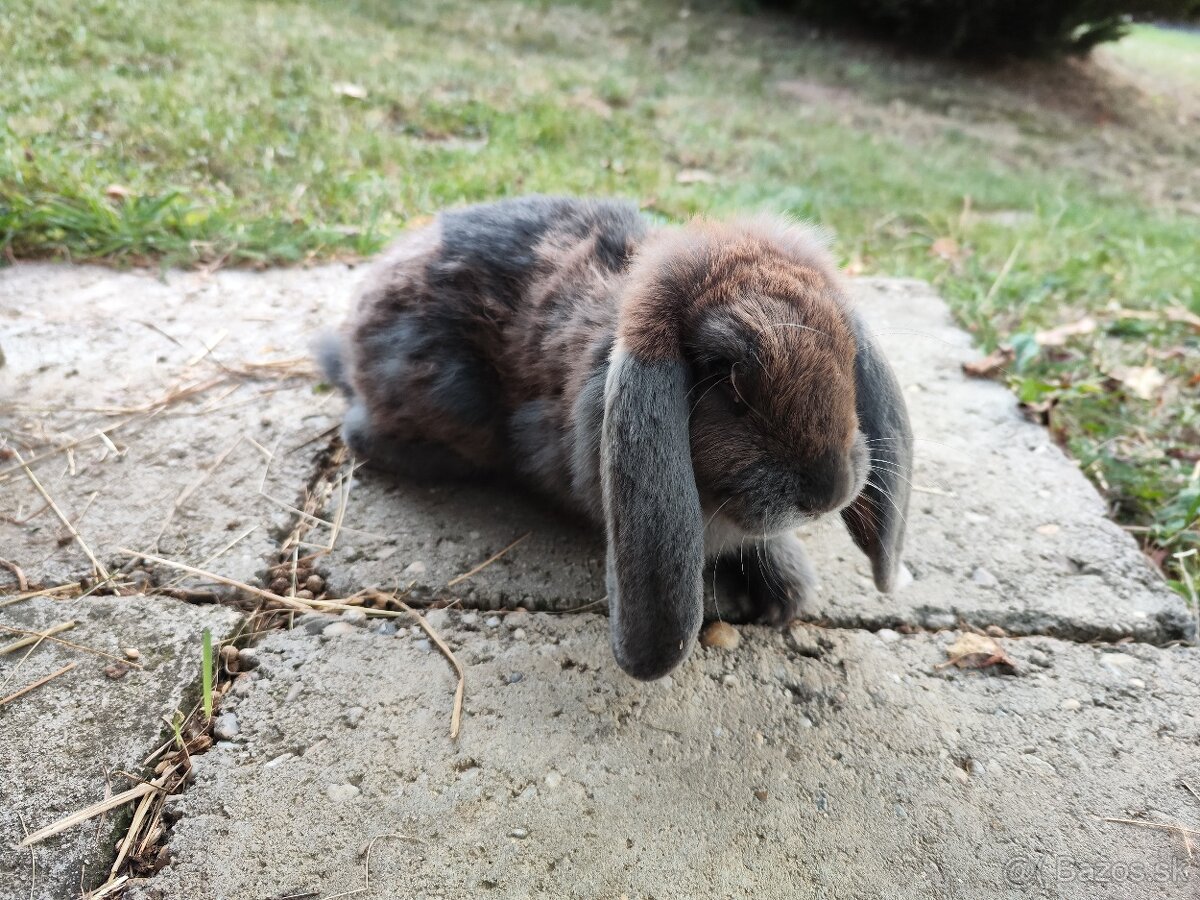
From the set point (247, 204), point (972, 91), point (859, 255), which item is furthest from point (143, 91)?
point (972, 91)

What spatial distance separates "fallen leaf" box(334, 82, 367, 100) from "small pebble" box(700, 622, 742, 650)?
174 inches

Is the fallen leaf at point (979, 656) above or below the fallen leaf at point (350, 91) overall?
above

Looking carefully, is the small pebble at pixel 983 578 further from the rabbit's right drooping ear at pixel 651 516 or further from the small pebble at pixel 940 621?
the rabbit's right drooping ear at pixel 651 516

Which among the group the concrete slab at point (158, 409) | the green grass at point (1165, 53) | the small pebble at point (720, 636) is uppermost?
the small pebble at point (720, 636)

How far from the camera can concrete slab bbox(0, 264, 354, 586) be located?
7.29 ft

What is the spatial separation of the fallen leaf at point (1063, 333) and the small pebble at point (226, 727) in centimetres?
300

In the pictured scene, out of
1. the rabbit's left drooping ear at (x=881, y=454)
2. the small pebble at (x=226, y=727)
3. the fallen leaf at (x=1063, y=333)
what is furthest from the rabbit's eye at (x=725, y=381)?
the fallen leaf at (x=1063, y=333)

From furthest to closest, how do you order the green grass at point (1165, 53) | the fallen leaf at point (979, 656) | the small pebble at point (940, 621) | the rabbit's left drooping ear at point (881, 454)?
the green grass at point (1165, 53) < the small pebble at point (940, 621) < the fallen leaf at point (979, 656) < the rabbit's left drooping ear at point (881, 454)

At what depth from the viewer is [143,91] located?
452cm

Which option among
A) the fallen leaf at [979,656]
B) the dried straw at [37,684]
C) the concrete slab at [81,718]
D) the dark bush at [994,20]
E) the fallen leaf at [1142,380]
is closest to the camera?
the concrete slab at [81,718]

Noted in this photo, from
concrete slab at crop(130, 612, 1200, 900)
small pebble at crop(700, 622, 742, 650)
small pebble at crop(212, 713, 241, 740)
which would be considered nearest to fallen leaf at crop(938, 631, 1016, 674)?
concrete slab at crop(130, 612, 1200, 900)

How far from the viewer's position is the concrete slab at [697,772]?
1.53m

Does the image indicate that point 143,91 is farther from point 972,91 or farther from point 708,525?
point 972,91

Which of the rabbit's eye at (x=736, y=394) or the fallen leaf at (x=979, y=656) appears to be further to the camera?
the fallen leaf at (x=979, y=656)
